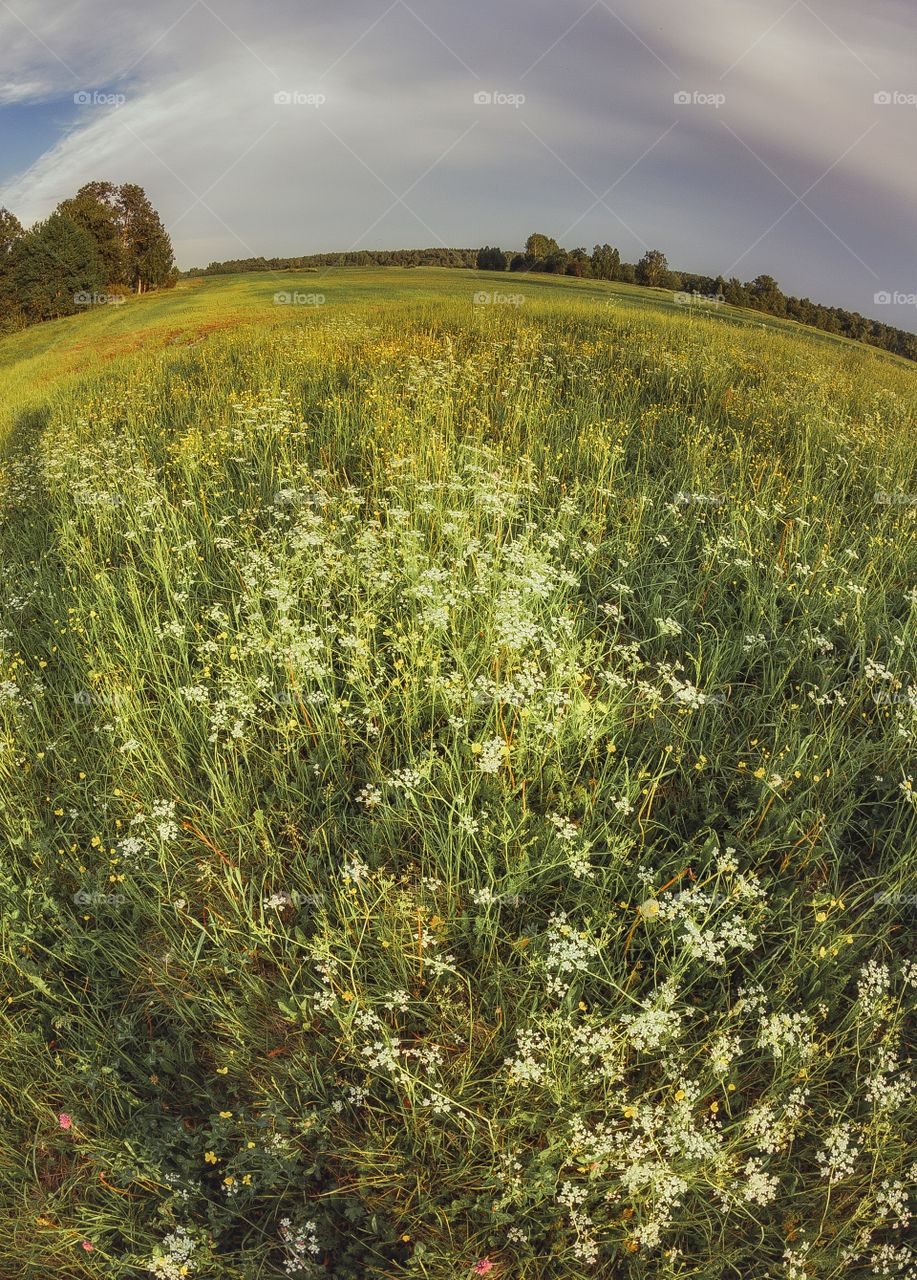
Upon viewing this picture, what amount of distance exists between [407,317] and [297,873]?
14330mm

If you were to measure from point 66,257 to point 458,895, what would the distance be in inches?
2373

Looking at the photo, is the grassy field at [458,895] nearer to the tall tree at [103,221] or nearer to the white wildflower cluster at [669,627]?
the white wildflower cluster at [669,627]

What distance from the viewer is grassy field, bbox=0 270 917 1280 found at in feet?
7.45

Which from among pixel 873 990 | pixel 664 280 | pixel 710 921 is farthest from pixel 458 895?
pixel 664 280

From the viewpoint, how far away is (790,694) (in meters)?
4.06

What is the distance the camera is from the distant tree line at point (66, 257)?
46844 mm

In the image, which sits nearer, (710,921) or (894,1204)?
(894,1204)

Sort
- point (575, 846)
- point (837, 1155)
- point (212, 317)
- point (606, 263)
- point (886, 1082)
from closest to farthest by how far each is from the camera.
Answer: point (837, 1155) < point (886, 1082) < point (575, 846) < point (212, 317) < point (606, 263)

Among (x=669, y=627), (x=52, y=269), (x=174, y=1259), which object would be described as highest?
(x=52, y=269)

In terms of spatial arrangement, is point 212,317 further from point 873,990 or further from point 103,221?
point 103,221

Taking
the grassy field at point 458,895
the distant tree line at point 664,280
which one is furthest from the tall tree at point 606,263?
the grassy field at point 458,895

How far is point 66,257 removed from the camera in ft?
154

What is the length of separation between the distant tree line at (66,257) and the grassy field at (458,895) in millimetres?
51276

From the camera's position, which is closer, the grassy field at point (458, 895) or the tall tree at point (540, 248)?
the grassy field at point (458, 895)
